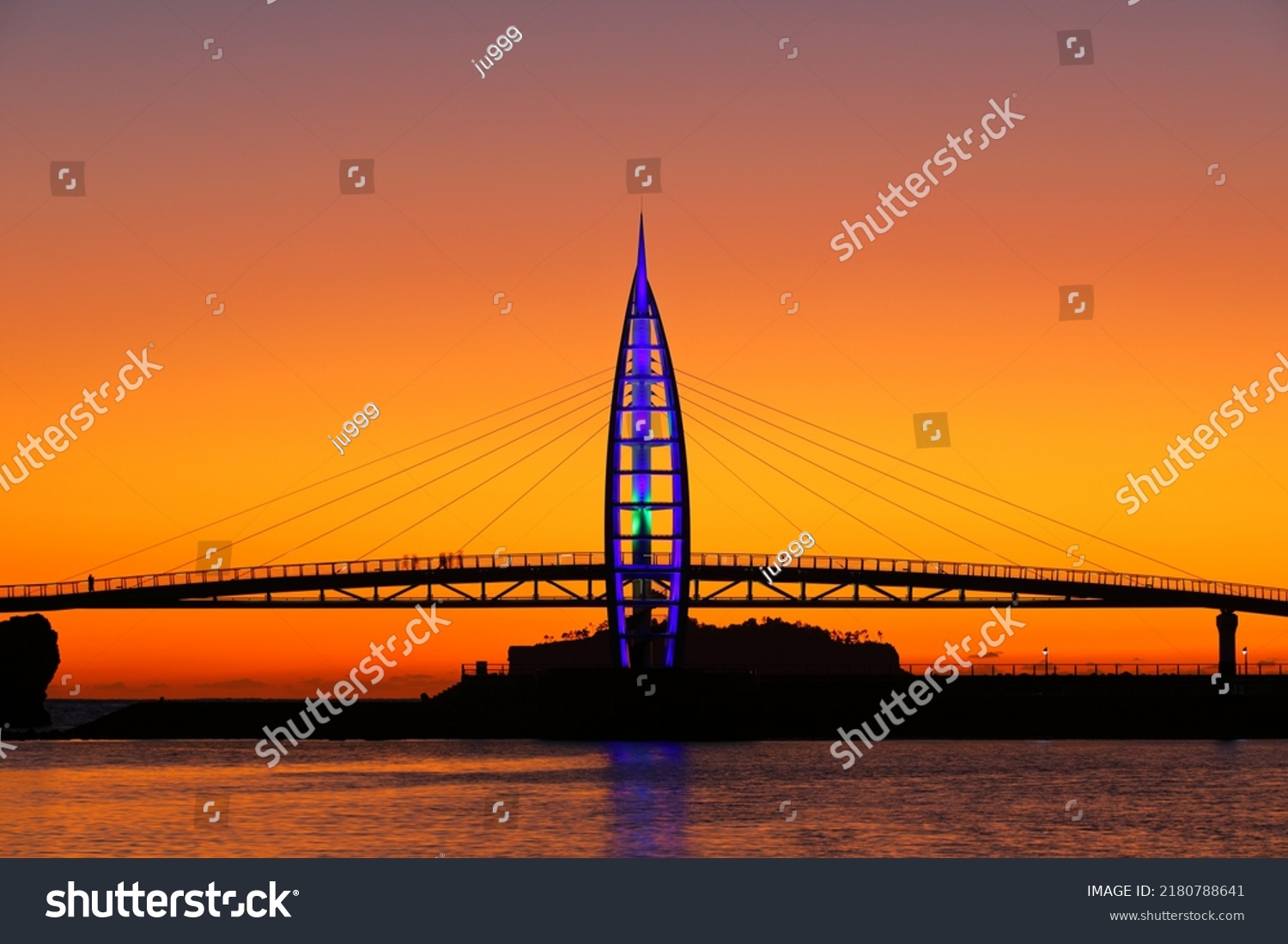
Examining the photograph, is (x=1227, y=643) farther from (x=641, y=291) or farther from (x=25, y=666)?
(x=25, y=666)

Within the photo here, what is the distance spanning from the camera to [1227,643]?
9288 cm

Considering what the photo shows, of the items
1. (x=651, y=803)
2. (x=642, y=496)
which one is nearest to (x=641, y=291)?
(x=642, y=496)

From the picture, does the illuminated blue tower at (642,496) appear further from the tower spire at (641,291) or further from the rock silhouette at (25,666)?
the rock silhouette at (25,666)

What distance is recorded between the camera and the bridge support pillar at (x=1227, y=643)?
9275 centimetres

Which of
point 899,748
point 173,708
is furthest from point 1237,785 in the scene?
point 173,708

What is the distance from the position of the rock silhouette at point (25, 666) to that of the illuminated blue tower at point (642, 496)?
37.4 m

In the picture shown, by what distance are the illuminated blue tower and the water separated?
6.70 metres

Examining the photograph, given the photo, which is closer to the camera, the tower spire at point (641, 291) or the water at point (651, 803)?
the water at point (651, 803)

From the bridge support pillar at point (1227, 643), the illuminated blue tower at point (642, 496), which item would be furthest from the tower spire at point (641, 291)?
the bridge support pillar at point (1227, 643)

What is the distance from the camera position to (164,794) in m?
52.5

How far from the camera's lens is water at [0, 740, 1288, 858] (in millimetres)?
40625
